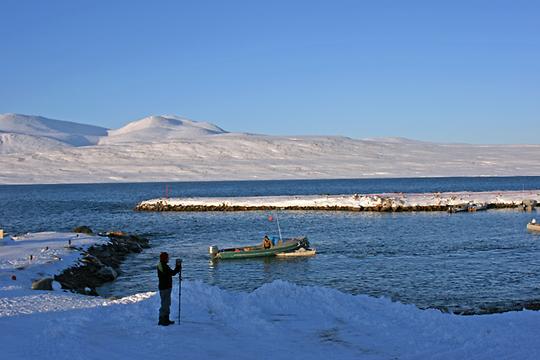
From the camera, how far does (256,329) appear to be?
52.7 feet

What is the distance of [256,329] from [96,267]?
59.6 feet

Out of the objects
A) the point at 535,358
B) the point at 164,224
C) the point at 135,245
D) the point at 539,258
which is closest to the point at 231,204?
the point at 164,224

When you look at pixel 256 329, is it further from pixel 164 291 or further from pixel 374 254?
pixel 374 254

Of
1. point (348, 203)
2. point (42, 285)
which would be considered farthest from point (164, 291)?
point (348, 203)

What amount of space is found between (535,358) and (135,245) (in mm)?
35049

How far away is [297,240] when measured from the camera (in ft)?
134

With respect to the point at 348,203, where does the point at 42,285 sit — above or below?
below

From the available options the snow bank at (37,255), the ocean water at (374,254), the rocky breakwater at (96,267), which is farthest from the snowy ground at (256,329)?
the ocean water at (374,254)

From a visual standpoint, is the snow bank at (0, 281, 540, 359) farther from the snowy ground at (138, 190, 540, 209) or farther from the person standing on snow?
the snowy ground at (138, 190, 540, 209)

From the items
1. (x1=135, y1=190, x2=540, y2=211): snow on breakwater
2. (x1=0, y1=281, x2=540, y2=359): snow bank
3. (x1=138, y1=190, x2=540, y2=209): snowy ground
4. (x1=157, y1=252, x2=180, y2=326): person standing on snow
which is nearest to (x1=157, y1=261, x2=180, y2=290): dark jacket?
(x1=157, y1=252, x2=180, y2=326): person standing on snow

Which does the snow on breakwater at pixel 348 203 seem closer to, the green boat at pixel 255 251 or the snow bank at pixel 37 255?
the green boat at pixel 255 251

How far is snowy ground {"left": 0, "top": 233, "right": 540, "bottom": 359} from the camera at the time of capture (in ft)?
45.8

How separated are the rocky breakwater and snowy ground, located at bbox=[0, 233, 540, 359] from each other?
21.4 feet

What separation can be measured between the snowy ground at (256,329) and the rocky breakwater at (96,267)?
653cm
